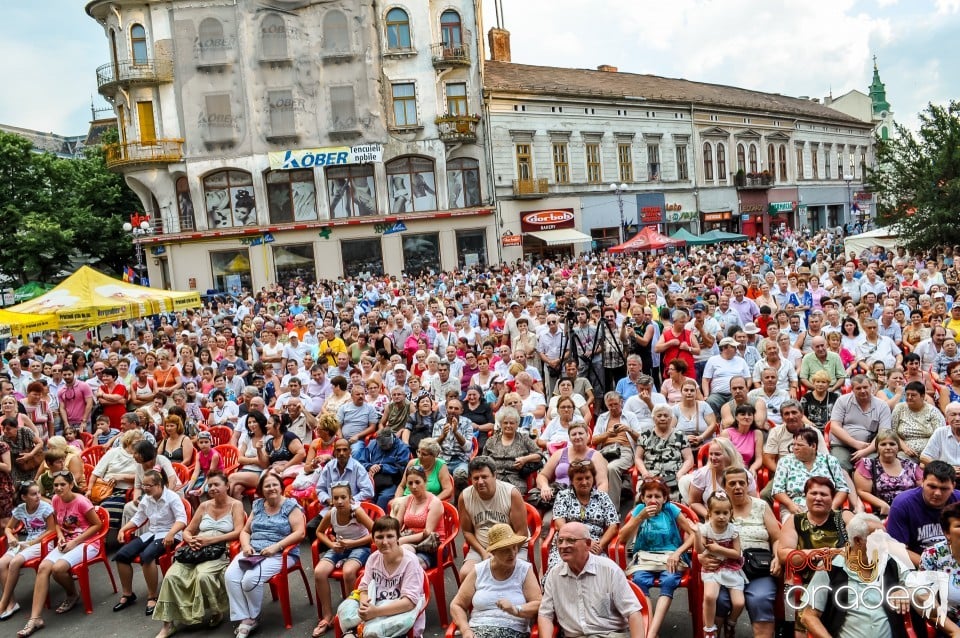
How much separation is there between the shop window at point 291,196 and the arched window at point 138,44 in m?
7.37

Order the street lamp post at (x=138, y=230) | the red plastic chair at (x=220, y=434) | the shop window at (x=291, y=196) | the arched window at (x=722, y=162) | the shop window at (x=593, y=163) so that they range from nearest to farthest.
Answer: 1. the red plastic chair at (x=220, y=434)
2. the street lamp post at (x=138, y=230)
3. the shop window at (x=291, y=196)
4. the shop window at (x=593, y=163)
5. the arched window at (x=722, y=162)

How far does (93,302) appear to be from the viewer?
16.0 metres

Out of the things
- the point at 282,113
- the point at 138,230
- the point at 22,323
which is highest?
the point at 282,113

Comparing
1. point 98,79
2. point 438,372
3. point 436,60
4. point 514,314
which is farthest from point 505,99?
point 438,372

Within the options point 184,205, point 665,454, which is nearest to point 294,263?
point 184,205

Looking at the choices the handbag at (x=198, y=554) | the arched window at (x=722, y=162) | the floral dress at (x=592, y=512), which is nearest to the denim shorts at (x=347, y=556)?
the handbag at (x=198, y=554)

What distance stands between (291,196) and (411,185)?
5492 millimetres

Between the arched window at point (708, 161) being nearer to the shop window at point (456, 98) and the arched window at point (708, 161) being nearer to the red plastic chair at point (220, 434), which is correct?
the shop window at point (456, 98)

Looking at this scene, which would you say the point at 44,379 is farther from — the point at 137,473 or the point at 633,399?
the point at 633,399

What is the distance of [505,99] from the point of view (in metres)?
36.2

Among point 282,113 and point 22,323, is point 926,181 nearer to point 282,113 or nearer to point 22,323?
point 22,323

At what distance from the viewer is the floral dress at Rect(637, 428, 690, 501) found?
7457 mm

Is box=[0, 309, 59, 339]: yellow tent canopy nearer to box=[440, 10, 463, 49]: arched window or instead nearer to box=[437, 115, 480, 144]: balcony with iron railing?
box=[437, 115, 480, 144]: balcony with iron railing

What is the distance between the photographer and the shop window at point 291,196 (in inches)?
1401
